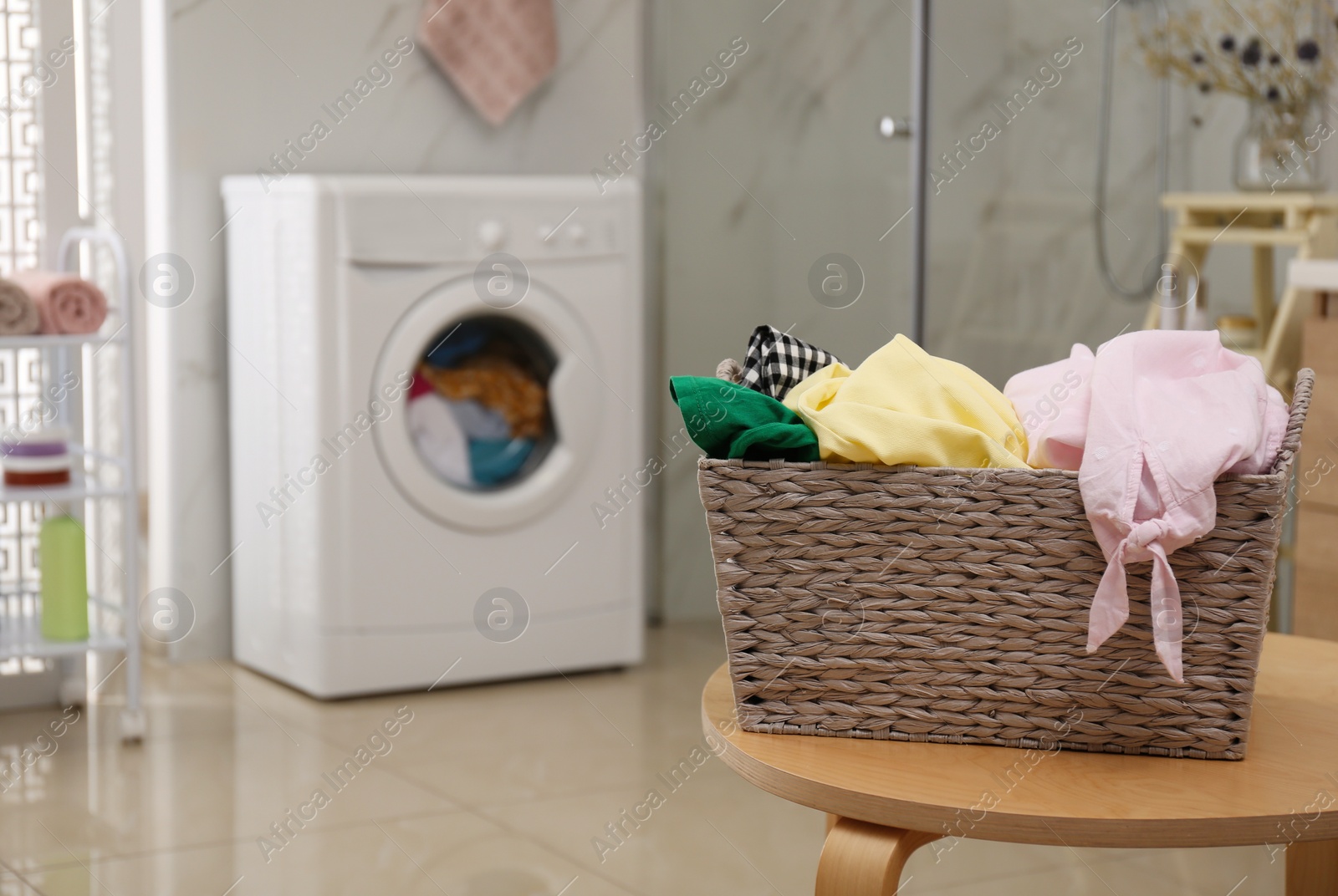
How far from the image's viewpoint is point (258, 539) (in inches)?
105

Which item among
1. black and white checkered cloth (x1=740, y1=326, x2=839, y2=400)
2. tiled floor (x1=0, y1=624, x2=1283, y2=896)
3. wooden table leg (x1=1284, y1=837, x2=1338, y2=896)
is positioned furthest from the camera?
tiled floor (x1=0, y1=624, x2=1283, y2=896)

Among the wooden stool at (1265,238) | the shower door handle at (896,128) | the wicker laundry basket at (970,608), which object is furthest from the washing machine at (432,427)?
the wicker laundry basket at (970,608)

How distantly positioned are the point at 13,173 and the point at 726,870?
5.74ft

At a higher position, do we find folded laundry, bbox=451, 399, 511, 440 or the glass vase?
the glass vase

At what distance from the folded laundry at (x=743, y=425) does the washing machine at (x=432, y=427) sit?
5.63 ft

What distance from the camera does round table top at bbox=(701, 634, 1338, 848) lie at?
707 millimetres

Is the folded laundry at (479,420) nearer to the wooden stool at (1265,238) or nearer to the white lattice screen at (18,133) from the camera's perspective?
the white lattice screen at (18,133)

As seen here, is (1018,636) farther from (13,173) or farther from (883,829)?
(13,173)

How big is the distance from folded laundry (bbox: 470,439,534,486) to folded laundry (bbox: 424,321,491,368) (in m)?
Answer: 0.15

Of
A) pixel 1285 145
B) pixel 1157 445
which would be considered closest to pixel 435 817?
pixel 1157 445

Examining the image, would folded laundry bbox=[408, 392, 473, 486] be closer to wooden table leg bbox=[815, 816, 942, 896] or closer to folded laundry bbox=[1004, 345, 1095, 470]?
folded laundry bbox=[1004, 345, 1095, 470]

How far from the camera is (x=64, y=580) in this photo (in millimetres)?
2295

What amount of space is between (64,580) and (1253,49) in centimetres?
207

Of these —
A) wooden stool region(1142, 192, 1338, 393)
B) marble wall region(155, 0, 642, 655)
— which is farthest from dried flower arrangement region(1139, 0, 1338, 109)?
marble wall region(155, 0, 642, 655)
